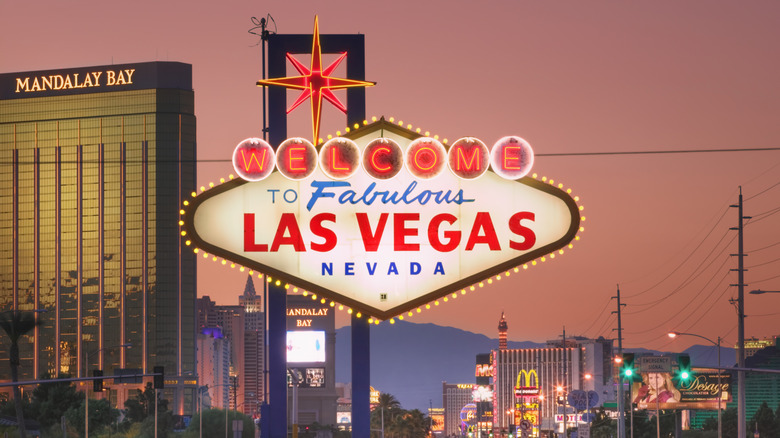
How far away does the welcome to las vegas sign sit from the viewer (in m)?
31.4

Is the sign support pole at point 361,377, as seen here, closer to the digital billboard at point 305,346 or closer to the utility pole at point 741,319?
the utility pole at point 741,319

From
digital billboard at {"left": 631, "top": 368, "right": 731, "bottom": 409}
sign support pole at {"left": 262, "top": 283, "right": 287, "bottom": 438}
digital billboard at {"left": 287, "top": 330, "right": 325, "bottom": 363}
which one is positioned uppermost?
sign support pole at {"left": 262, "top": 283, "right": 287, "bottom": 438}

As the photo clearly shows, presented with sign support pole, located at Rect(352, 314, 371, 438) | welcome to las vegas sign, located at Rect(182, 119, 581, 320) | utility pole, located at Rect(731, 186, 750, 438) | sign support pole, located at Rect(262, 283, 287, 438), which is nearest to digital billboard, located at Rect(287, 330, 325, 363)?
utility pole, located at Rect(731, 186, 750, 438)

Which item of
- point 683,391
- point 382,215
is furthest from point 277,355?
point 683,391

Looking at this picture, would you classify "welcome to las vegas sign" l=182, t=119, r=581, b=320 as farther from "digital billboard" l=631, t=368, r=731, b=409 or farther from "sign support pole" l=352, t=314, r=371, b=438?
"digital billboard" l=631, t=368, r=731, b=409

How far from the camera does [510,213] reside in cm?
3158

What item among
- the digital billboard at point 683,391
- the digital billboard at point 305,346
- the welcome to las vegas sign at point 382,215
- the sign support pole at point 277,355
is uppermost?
the welcome to las vegas sign at point 382,215

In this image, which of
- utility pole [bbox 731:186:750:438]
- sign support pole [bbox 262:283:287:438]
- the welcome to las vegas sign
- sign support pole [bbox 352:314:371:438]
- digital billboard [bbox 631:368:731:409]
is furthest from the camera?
digital billboard [bbox 631:368:731:409]

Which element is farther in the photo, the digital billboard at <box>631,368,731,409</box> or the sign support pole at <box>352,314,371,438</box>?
the digital billboard at <box>631,368,731,409</box>

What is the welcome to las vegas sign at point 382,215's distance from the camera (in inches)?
1237

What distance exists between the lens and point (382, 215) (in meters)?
31.6

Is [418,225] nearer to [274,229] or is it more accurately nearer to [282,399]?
[274,229]

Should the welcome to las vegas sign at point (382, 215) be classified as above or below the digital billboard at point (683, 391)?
above

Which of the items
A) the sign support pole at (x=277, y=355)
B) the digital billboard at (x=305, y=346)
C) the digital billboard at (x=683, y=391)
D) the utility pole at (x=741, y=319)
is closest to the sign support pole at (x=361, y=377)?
the sign support pole at (x=277, y=355)
